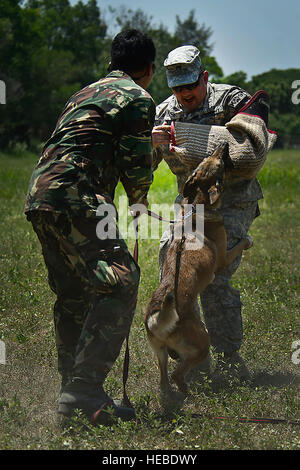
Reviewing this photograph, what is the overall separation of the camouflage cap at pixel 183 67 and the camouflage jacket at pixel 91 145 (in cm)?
88

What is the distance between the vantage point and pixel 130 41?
4066 mm

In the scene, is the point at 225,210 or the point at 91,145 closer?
the point at 91,145

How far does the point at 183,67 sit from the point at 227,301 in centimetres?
201

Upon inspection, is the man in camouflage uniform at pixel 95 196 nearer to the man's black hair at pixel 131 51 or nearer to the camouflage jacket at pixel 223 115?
the man's black hair at pixel 131 51

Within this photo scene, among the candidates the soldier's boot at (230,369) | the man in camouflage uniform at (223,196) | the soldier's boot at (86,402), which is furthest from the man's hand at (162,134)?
the soldier's boot at (86,402)

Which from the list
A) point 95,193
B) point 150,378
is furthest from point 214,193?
point 150,378

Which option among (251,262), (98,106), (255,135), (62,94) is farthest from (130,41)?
(62,94)

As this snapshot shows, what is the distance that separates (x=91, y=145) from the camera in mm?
3895

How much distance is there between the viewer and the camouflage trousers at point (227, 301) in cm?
512

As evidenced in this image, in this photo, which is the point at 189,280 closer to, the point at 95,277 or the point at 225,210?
the point at 225,210

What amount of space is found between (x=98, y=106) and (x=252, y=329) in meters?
3.19
